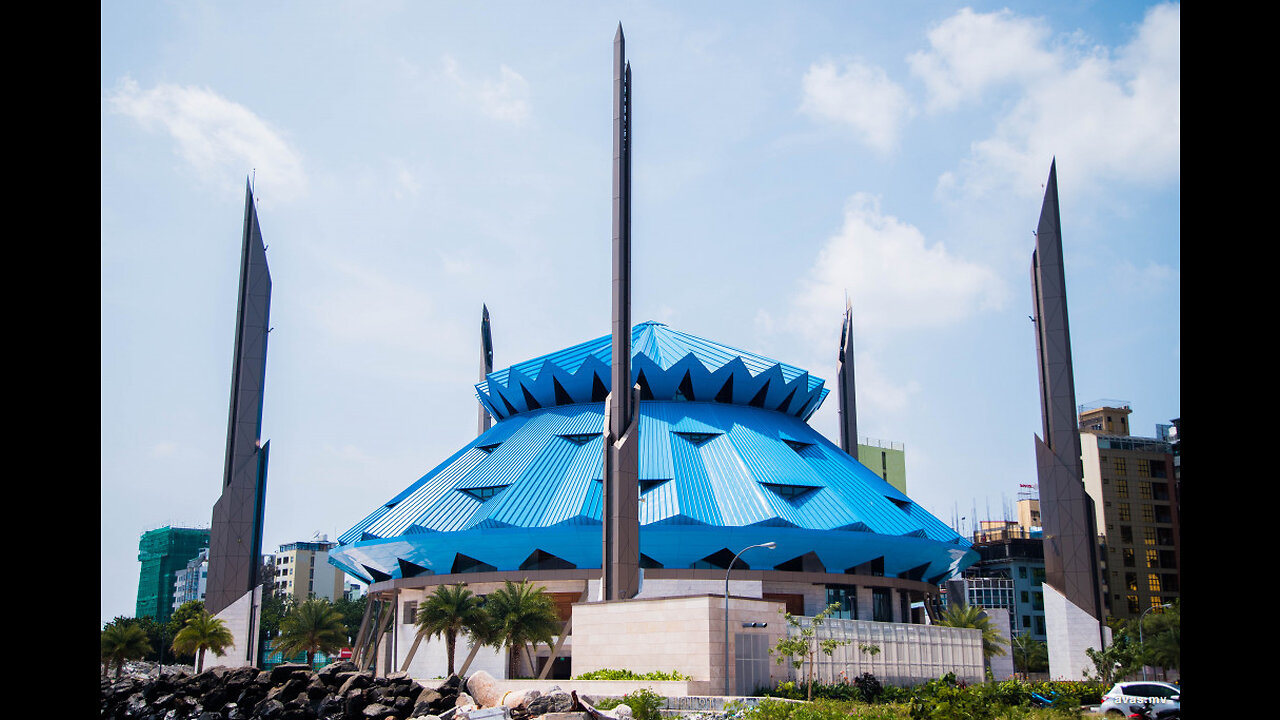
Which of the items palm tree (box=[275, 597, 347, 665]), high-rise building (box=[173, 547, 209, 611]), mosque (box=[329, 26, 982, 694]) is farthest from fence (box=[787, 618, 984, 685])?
high-rise building (box=[173, 547, 209, 611])

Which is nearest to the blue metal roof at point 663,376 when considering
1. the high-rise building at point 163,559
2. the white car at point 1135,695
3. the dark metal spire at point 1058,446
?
the dark metal spire at point 1058,446

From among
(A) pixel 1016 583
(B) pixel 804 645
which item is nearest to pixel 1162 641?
Result: (B) pixel 804 645

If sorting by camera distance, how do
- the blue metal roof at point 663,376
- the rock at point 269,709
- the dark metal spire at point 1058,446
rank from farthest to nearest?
the blue metal roof at point 663,376, the dark metal spire at point 1058,446, the rock at point 269,709

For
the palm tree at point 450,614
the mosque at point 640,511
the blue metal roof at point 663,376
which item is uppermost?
the blue metal roof at point 663,376

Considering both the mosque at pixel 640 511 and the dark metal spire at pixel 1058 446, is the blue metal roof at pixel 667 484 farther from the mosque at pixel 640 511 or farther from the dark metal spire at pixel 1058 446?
the dark metal spire at pixel 1058 446

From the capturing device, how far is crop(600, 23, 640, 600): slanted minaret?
44.4m

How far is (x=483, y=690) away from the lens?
28.1 metres

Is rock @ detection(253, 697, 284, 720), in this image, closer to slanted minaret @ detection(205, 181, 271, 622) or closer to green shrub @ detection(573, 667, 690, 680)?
green shrub @ detection(573, 667, 690, 680)

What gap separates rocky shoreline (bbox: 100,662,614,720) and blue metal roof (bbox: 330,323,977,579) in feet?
89.7

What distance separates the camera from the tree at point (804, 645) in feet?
122

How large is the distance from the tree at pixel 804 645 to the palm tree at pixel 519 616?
44.5 feet
